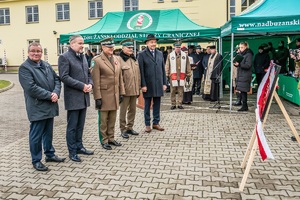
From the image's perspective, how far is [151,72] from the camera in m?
7.52

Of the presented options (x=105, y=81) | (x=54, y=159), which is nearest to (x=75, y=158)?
(x=54, y=159)

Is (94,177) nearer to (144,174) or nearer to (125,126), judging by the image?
(144,174)

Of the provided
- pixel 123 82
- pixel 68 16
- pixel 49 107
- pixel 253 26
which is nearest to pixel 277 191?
pixel 49 107

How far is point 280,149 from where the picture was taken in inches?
244

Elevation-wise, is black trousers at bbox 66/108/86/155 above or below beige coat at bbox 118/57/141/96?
below

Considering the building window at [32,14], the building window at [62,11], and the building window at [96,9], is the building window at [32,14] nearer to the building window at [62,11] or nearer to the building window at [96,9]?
the building window at [62,11]

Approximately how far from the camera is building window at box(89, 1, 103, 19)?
30.7 meters

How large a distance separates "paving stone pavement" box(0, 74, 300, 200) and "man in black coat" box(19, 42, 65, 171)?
47 centimetres

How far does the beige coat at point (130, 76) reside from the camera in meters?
7.10

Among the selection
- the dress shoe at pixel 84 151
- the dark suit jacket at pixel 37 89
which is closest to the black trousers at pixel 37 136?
the dark suit jacket at pixel 37 89

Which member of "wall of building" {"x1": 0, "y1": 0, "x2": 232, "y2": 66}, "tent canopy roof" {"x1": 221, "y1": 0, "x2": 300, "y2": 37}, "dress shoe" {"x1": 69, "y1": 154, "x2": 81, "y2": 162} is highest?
"wall of building" {"x1": 0, "y1": 0, "x2": 232, "y2": 66}

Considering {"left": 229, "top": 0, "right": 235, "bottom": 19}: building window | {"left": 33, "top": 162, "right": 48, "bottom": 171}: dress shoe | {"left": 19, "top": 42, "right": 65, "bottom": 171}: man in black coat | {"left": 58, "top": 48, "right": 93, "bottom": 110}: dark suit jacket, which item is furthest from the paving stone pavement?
{"left": 229, "top": 0, "right": 235, "bottom": 19}: building window

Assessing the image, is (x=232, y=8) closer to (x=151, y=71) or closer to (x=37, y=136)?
(x=151, y=71)

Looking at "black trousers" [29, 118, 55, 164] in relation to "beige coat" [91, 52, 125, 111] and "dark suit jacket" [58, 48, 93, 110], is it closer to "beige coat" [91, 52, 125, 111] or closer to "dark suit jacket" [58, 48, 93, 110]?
"dark suit jacket" [58, 48, 93, 110]
